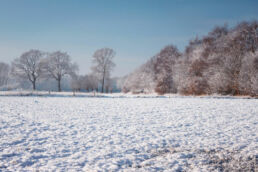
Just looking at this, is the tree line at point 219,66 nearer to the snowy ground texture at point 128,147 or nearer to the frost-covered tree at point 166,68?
the frost-covered tree at point 166,68

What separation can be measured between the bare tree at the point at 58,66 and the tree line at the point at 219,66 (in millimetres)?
24743

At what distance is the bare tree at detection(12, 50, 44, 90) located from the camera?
4316cm

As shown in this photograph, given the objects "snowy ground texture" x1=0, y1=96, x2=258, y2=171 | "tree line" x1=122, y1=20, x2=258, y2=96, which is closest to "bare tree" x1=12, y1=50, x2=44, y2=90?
"tree line" x1=122, y1=20, x2=258, y2=96

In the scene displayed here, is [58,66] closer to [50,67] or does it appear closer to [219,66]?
[50,67]

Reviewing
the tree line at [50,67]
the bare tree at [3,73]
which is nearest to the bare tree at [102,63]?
the tree line at [50,67]

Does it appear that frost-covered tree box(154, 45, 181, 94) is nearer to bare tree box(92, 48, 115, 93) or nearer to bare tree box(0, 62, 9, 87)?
bare tree box(92, 48, 115, 93)

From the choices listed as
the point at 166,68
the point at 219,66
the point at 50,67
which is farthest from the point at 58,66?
the point at 219,66

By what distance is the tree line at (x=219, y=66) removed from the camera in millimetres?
27406

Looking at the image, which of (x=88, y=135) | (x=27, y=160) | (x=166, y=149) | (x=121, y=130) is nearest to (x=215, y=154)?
(x=166, y=149)

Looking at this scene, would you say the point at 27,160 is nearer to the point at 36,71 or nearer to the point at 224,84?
the point at 224,84

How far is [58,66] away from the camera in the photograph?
148ft

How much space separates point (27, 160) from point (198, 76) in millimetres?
32479

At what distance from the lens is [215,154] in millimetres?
5691

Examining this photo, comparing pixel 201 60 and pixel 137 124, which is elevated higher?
pixel 201 60
